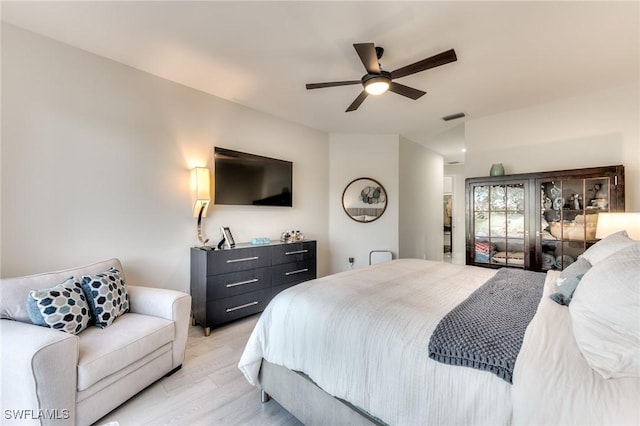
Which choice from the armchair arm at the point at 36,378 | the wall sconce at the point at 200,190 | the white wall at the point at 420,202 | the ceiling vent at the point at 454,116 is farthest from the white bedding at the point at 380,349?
the white wall at the point at 420,202

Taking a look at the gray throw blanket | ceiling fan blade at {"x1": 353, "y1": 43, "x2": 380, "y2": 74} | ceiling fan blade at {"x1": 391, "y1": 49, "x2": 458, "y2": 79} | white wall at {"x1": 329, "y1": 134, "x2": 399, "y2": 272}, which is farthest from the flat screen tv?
the gray throw blanket

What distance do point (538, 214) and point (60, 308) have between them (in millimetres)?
4359

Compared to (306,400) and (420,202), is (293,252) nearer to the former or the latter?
(306,400)

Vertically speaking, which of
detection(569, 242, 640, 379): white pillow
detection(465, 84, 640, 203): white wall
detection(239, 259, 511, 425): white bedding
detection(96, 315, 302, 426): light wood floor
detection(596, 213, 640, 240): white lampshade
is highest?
detection(465, 84, 640, 203): white wall

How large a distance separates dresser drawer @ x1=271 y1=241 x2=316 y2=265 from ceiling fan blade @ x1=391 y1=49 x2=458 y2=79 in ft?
7.29

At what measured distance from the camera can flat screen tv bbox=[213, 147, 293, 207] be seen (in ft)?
10.7

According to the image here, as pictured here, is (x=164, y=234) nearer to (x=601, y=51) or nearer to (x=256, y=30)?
(x=256, y=30)

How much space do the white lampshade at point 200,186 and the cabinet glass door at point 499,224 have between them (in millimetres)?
3239

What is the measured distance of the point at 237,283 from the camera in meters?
2.96

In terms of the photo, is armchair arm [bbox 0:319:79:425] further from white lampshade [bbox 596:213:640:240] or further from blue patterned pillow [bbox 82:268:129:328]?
white lampshade [bbox 596:213:640:240]

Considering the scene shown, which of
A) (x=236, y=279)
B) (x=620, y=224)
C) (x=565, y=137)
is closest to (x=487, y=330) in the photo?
(x=620, y=224)

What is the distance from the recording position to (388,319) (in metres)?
1.29

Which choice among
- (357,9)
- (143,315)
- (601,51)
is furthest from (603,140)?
(143,315)

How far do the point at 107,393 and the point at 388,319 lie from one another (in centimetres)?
169
